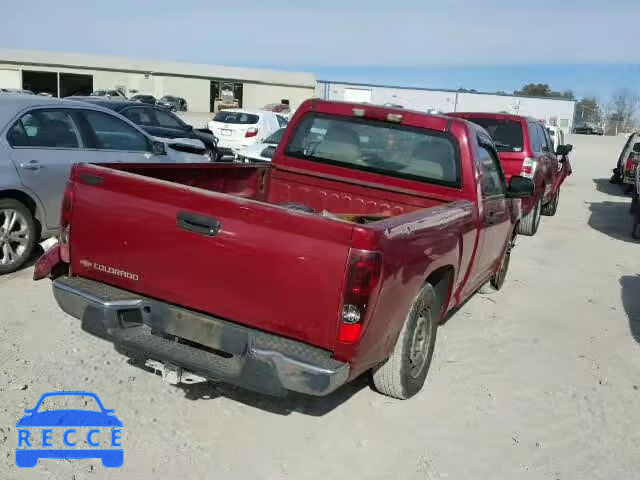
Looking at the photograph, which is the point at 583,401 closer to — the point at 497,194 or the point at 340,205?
the point at 497,194

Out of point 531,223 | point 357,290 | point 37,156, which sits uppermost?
point 37,156

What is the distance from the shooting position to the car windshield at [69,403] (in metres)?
3.87

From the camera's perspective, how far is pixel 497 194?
18.5ft

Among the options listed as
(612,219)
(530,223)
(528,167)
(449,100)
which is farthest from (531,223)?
(449,100)

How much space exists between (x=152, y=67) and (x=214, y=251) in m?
57.6

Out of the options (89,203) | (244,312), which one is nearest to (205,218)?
(244,312)

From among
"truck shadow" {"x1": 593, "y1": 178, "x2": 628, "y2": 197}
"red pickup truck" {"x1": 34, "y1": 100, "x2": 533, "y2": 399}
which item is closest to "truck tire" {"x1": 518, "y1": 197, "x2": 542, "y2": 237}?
"red pickup truck" {"x1": 34, "y1": 100, "x2": 533, "y2": 399}

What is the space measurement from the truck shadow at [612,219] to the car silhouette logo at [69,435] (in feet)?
32.7

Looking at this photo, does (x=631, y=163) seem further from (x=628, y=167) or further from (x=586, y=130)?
(x=586, y=130)

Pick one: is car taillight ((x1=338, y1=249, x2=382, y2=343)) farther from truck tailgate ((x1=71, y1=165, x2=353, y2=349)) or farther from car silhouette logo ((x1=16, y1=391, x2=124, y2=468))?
car silhouette logo ((x1=16, y1=391, x2=124, y2=468))

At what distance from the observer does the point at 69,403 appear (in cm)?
393

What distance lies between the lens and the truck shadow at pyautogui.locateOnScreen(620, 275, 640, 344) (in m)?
6.36

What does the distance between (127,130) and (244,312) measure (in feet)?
16.3

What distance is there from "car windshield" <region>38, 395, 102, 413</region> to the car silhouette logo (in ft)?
0.05
